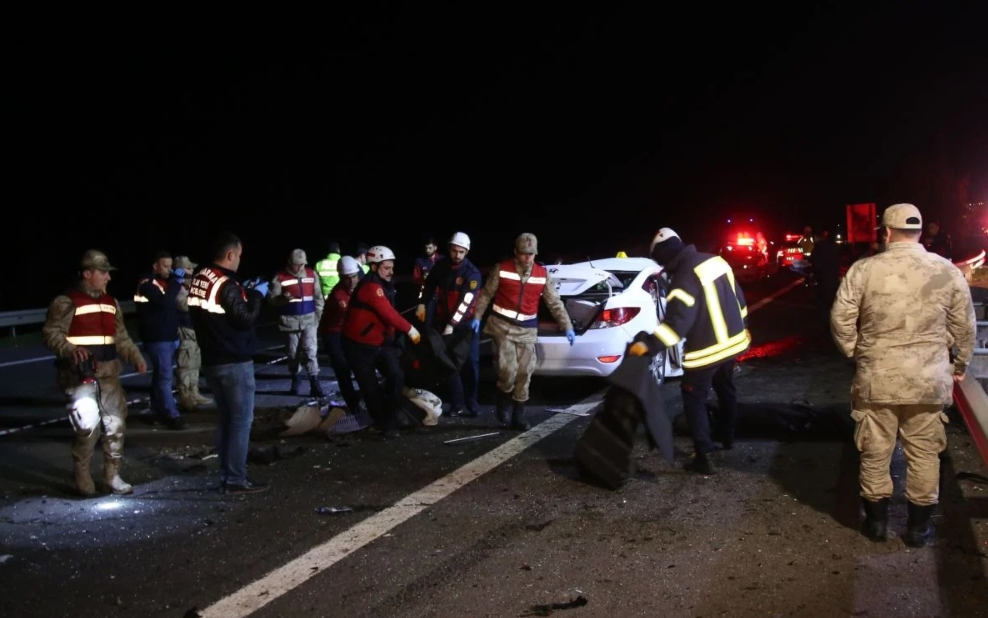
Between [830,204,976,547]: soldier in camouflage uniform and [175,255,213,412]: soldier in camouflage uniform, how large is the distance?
23.2 ft

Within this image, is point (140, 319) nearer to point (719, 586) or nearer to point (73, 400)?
point (73, 400)

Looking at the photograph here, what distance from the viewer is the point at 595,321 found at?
32.1ft

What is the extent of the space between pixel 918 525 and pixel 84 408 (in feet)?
18.2

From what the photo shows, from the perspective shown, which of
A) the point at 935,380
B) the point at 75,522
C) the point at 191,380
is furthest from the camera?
the point at 191,380

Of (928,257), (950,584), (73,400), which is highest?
(928,257)

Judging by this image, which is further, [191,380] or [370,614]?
[191,380]

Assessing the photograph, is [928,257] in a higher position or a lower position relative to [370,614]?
higher

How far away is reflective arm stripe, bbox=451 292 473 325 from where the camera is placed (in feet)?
30.9

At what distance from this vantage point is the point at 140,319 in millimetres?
9672

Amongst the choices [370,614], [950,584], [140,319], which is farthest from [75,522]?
[950,584]

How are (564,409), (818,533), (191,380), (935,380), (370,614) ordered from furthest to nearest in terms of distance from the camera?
(191,380) < (564,409) < (818,533) < (935,380) < (370,614)

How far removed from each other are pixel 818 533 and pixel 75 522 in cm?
478

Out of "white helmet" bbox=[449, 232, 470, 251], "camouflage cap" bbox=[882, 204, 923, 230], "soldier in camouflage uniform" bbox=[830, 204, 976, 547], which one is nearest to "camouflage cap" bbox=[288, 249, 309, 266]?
"white helmet" bbox=[449, 232, 470, 251]

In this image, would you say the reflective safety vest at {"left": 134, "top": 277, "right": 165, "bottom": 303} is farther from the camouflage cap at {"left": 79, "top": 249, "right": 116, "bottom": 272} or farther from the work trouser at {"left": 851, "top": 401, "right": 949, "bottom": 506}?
the work trouser at {"left": 851, "top": 401, "right": 949, "bottom": 506}
